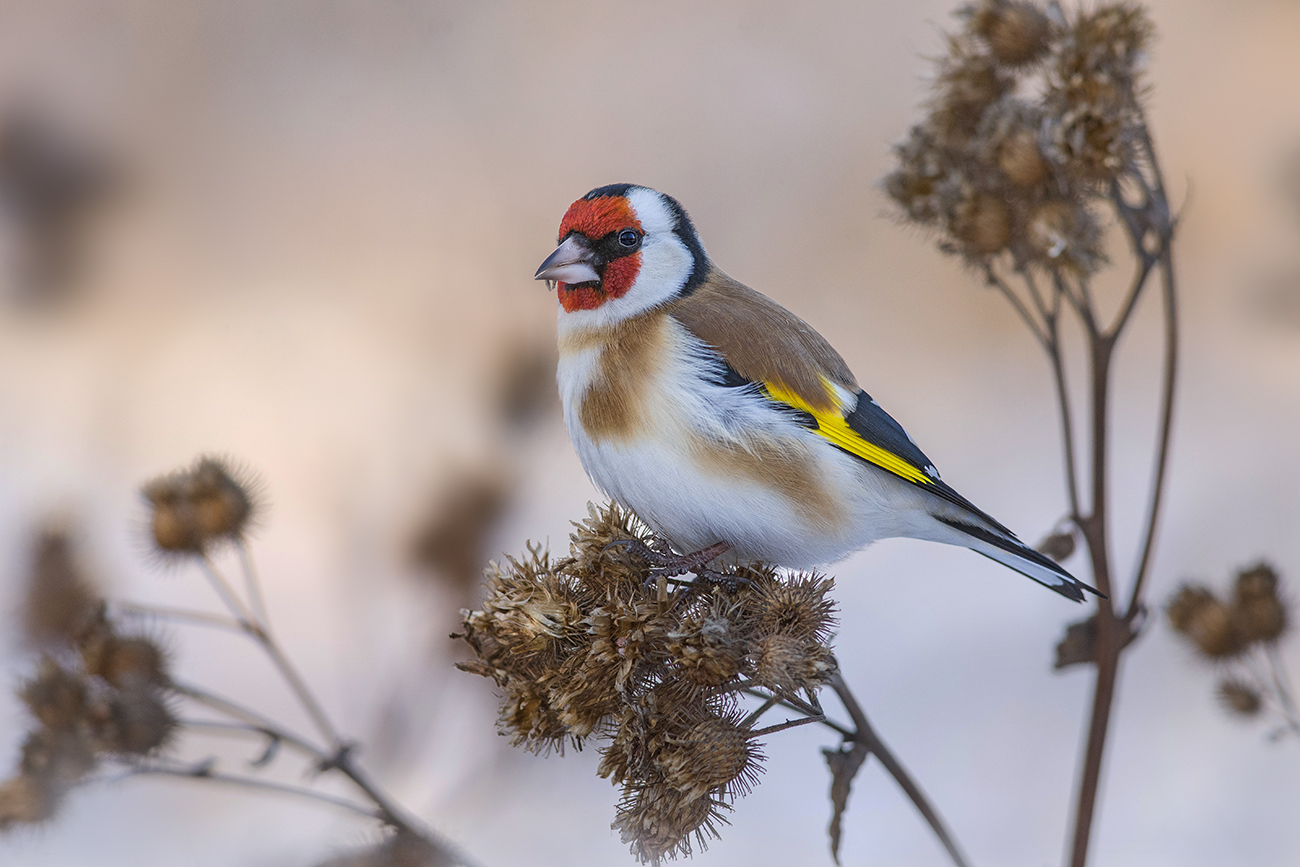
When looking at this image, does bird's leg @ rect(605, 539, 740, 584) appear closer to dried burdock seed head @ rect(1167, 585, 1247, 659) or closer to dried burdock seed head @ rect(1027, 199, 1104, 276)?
dried burdock seed head @ rect(1027, 199, 1104, 276)

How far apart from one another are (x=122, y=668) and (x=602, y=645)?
47cm

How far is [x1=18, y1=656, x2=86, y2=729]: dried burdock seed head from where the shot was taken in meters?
0.76

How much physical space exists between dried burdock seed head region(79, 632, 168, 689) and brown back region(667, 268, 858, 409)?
1.65 feet

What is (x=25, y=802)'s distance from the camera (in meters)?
0.75

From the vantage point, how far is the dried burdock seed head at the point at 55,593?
3.05 ft

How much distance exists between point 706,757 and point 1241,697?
0.57 metres

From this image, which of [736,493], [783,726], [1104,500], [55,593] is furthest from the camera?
[55,593]

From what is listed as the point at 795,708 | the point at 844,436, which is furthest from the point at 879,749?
the point at 844,436

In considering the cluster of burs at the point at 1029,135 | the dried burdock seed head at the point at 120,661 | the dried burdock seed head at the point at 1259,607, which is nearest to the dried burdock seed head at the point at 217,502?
the dried burdock seed head at the point at 120,661

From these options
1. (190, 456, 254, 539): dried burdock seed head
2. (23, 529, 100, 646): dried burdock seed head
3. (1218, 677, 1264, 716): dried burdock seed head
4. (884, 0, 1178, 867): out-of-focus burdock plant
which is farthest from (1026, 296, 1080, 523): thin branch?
(23, 529, 100, 646): dried burdock seed head

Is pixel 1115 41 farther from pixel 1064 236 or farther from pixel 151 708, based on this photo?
pixel 151 708

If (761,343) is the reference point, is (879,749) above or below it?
below

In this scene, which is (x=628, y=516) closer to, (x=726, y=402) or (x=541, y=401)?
(x=726, y=402)

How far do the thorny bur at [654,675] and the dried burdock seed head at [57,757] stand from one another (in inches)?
15.9
